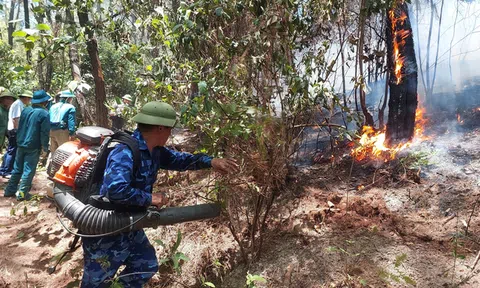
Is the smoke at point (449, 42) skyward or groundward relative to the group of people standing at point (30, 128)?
skyward

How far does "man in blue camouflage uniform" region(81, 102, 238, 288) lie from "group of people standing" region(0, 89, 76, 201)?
11.7ft

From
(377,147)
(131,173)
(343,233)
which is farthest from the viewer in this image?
(377,147)

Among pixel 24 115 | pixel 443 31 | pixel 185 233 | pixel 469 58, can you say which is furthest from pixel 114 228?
pixel 469 58

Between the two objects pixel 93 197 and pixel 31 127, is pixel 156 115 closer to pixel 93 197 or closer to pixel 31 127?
pixel 93 197

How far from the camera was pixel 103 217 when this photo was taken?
93.2 inches

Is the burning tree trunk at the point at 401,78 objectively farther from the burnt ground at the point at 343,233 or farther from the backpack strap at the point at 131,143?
the backpack strap at the point at 131,143

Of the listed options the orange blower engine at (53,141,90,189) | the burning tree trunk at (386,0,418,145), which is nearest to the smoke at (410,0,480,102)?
the burning tree trunk at (386,0,418,145)

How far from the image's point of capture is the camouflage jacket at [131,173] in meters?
2.28

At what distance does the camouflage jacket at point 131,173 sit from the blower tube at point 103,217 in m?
0.12

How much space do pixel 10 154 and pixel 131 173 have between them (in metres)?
6.22

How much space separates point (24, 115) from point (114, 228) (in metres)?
4.58

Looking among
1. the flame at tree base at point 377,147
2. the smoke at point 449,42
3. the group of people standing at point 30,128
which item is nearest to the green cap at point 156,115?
the flame at tree base at point 377,147

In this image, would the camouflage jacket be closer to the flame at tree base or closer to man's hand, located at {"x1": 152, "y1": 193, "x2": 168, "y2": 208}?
man's hand, located at {"x1": 152, "y1": 193, "x2": 168, "y2": 208}

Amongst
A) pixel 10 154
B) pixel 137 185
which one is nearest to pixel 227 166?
pixel 137 185
